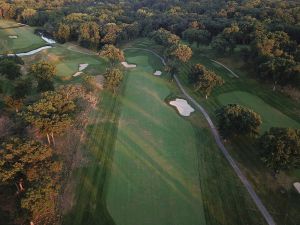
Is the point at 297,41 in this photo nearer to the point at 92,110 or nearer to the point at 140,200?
the point at 92,110

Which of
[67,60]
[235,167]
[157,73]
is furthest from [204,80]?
[67,60]

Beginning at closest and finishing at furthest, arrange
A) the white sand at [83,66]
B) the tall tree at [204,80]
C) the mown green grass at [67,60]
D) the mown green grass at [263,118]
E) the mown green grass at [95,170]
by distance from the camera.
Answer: the mown green grass at [95,170]
the mown green grass at [263,118]
the tall tree at [204,80]
the mown green grass at [67,60]
the white sand at [83,66]

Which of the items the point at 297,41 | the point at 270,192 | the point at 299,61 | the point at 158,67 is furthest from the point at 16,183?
the point at 297,41

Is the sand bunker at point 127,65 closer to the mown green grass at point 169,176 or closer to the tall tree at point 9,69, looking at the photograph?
the mown green grass at point 169,176

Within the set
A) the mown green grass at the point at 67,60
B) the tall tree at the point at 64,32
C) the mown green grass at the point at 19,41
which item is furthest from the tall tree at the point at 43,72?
the tall tree at the point at 64,32

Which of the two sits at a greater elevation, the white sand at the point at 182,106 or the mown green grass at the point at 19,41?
the white sand at the point at 182,106
